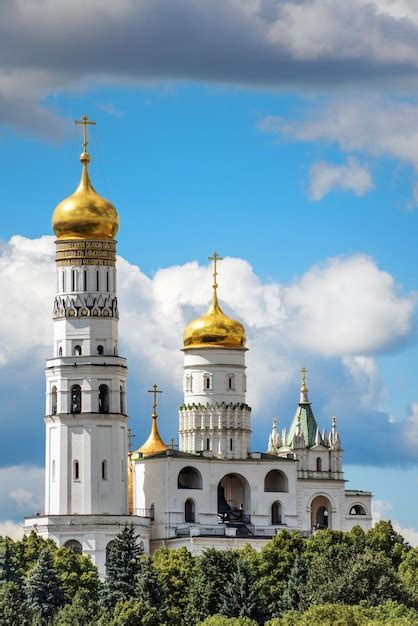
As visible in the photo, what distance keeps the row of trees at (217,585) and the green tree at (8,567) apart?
1.7 inches

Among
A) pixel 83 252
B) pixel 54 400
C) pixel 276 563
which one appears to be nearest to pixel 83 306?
pixel 83 252

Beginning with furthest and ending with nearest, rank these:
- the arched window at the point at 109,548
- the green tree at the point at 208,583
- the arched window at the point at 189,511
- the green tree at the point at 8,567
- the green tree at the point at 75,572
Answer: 1. the arched window at the point at 189,511
2. the arched window at the point at 109,548
3. the green tree at the point at 75,572
4. the green tree at the point at 8,567
5. the green tree at the point at 208,583

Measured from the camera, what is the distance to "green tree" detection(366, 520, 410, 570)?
13888 centimetres

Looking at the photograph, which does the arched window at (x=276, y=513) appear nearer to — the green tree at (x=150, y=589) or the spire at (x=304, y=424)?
the spire at (x=304, y=424)

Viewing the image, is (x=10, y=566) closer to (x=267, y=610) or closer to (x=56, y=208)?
(x=267, y=610)

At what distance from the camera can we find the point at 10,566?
128625 millimetres

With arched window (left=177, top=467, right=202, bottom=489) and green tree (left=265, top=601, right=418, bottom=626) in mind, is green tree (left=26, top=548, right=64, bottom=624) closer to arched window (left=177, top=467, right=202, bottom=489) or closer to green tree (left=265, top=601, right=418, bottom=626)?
green tree (left=265, top=601, right=418, bottom=626)

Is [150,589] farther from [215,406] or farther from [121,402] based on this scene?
[215,406]

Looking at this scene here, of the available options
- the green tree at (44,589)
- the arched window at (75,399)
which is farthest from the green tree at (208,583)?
the arched window at (75,399)

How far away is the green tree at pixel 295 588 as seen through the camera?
12481 cm

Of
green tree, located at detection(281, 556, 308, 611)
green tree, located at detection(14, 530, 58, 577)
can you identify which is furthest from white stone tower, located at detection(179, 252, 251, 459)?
green tree, located at detection(281, 556, 308, 611)

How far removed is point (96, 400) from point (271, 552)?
13.8 meters

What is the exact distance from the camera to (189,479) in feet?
490

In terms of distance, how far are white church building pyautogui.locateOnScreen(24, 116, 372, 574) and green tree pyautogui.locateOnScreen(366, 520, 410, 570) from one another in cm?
762
